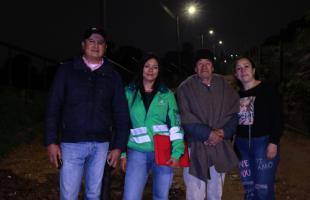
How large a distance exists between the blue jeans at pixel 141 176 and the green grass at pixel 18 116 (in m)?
4.49

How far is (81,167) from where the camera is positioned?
395 cm

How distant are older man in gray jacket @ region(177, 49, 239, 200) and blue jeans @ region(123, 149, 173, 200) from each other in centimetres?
33

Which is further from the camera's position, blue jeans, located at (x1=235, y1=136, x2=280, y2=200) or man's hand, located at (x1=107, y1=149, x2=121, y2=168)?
blue jeans, located at (x1=235, y1=136, x2=280, y2=200)

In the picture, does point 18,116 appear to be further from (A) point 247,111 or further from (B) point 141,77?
(A) point 247,111

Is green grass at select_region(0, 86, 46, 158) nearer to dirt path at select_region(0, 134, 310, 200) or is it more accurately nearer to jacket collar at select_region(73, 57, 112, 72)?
dirt path at select_region(0, 134, 310, 200)

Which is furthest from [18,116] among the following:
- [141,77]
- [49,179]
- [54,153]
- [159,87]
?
[54,153]

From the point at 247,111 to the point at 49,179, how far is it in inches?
139

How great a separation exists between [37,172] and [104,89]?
12.0 feet

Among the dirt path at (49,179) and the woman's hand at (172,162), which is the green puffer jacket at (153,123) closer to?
the woman's hand at (172,162)

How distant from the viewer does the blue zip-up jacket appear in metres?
3.86

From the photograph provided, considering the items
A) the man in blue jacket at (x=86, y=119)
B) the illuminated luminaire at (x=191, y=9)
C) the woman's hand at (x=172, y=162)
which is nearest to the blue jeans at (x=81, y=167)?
the man in blue jacket at (x=86, y=119)

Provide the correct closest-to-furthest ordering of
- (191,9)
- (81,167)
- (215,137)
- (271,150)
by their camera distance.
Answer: (81,167) < (215,137) < (271,150) < (191,9)

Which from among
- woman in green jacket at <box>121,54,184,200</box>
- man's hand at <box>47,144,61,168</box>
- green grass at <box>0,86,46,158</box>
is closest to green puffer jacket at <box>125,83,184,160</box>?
woman in green jacket at <box>121,54,184,200</box>

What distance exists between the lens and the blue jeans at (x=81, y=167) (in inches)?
152
